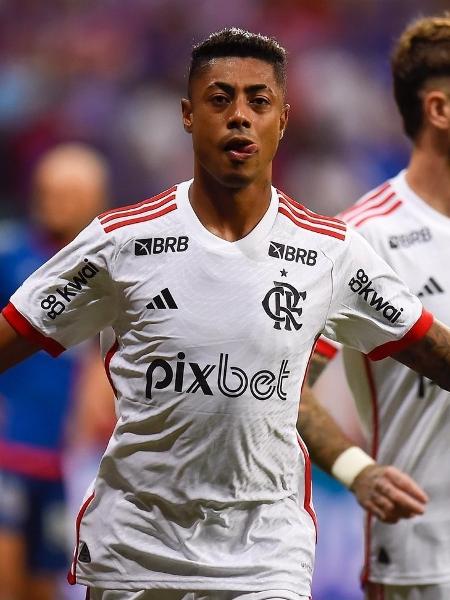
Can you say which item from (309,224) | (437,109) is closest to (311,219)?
(309,224)

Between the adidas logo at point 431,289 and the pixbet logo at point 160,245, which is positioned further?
the adidas logo at point 431,289

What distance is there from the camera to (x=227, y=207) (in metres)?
3.78

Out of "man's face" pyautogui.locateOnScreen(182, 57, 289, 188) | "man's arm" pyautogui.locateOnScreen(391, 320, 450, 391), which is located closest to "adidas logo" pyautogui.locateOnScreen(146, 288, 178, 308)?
"man's face" pyautogui.locateOnScreen(182, 57, 289, 188)

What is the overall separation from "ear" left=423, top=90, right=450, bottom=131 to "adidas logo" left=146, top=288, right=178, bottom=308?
68.9 inches

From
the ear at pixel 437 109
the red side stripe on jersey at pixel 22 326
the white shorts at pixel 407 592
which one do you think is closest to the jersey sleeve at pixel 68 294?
the red side stripe on jersey at pixel 22 326

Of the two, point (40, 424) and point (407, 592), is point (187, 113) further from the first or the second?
point (40, 424)

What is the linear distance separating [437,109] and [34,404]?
288 centimetres

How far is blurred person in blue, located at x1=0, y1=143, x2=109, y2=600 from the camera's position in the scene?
6914mm

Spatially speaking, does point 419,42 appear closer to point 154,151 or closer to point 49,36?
point 154,151

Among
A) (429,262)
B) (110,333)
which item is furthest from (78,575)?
(429,262)

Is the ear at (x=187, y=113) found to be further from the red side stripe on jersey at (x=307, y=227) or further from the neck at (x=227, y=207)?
the red side stripe on jersey at (x=307, y=227)

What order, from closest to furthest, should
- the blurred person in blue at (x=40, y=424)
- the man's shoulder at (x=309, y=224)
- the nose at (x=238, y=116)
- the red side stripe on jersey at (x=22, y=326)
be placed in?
the nose at (x=238, y=116)
the red side stripe on jersey at (x=22, y=326)
the man's shoulder at (x=309, y=224)
the blurred person in blue at (x=40, y=424)

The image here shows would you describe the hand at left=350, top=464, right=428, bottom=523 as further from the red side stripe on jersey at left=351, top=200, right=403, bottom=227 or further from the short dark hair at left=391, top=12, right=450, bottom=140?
the short dark hair at left=391, top=12, right=450, bottom=140

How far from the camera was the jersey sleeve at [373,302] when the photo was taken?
3.84 m
